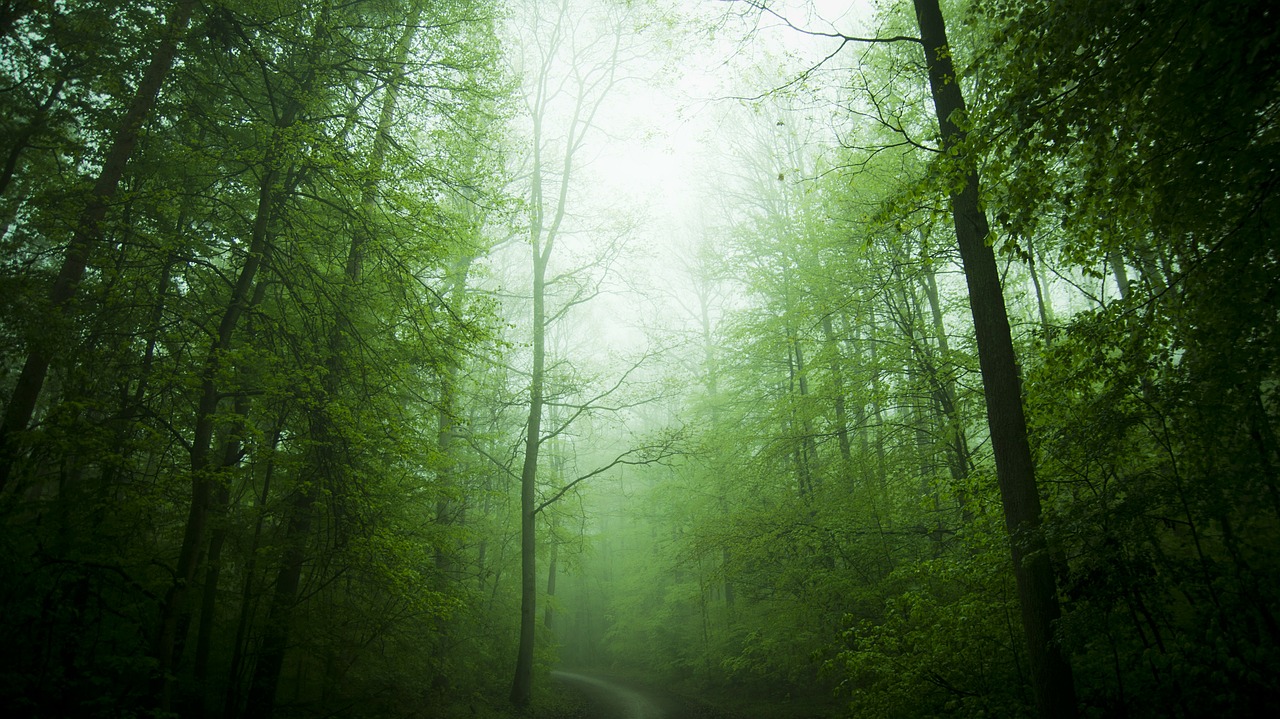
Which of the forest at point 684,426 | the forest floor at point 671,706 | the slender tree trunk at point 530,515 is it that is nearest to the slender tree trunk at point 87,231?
the forest at point 684,426

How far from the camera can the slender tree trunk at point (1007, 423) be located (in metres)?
4.34

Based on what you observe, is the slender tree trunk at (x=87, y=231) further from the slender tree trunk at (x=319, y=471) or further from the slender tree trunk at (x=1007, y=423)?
the slender tree trunk at (x=1007, y=423)

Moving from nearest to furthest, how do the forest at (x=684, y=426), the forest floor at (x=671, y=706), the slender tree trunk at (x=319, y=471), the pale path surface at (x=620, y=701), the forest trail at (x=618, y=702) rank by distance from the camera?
the forest at (x=684, y=426)
the slender tree trunk at (x=319, y=471)
the forest floor at (x=671, y=706)
the forest trail at (x=618, y=702)
the pale path surface at (x=620, y=701)

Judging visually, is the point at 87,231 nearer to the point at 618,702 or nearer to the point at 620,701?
the point at 618,702

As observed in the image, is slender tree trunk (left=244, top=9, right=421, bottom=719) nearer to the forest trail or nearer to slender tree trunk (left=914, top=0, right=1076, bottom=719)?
slender tree trunk (left=914, top=0, right=1076, bottom=719)

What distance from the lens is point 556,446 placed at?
23.0 meters

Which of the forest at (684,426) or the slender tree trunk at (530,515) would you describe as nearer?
the forest at (684,426)

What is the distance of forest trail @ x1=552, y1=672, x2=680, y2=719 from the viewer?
13.5m

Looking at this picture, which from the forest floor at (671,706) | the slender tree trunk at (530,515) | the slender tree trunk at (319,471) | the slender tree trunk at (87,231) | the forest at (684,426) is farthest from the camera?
the forest floor at (671,706)

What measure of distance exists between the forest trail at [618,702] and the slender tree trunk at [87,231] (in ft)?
37.8

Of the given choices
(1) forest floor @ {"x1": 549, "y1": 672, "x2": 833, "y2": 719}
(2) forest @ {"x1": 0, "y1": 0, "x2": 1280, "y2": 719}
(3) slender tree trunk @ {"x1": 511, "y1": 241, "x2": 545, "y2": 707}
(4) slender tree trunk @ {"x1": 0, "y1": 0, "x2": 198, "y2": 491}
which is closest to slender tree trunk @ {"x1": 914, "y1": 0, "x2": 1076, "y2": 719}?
(2) forest @ {"x1": 0, "y1": 0, "x2": 1280, "y2": 719}

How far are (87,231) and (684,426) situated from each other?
979cm

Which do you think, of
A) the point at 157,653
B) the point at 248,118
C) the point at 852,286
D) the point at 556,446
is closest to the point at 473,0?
the point at 248,118

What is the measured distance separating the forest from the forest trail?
1928mm
